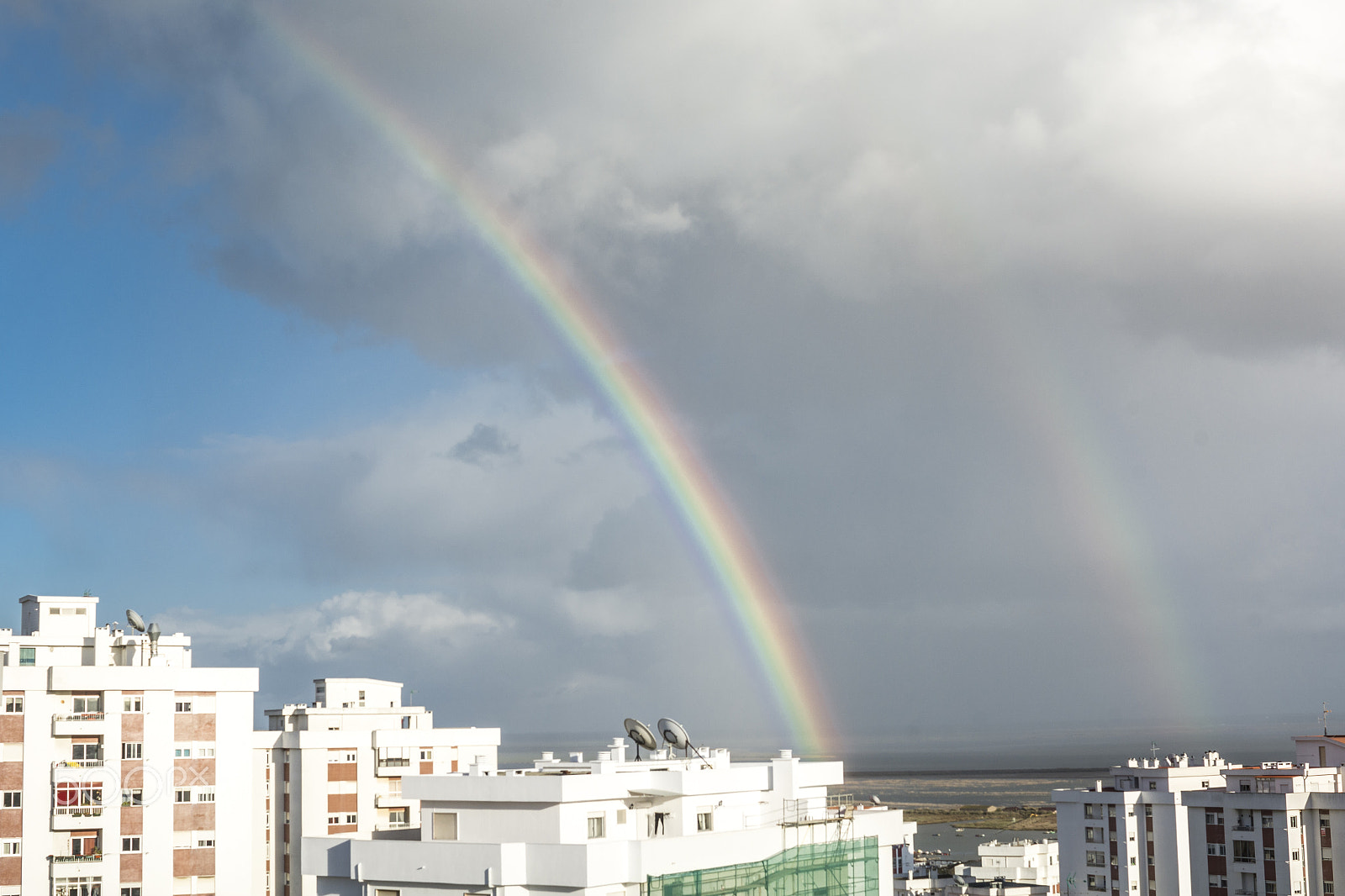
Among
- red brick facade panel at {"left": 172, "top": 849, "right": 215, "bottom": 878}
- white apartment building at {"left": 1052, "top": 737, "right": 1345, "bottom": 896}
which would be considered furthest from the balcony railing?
white apartment building at {"left": 1052, "top": 737, "right": 1345, "bottom": 896}

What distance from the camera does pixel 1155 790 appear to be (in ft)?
254

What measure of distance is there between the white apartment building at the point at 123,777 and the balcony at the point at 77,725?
1.8 inches

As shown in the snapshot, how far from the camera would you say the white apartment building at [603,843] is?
104 ft

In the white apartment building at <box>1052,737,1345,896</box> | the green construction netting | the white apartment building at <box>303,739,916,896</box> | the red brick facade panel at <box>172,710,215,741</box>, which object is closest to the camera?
the white apartment building at <box>303,739,916,896</box>

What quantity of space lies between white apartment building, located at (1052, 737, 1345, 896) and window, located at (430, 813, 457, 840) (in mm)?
→ 51465

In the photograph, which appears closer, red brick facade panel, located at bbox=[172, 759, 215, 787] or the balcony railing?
the balcony railing

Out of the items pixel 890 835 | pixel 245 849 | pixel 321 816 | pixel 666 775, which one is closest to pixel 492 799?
pixel 666 775

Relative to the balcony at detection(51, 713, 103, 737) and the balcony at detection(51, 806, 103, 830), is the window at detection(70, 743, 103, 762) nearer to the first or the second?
the balcony at detection(51, 713, 103, 737)

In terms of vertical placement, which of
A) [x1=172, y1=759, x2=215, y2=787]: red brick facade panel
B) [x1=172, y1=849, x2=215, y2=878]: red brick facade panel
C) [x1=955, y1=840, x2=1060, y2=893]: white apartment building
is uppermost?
[x1=172, y1=759, x2=215, y2=787]: red brick facade panel

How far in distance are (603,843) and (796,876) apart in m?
7.44

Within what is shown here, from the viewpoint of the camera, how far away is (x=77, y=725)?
4900 centimetres

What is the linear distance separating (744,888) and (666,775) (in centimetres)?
401

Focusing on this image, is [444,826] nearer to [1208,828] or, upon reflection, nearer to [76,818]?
[76,818]

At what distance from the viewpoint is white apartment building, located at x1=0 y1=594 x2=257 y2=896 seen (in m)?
48.1
